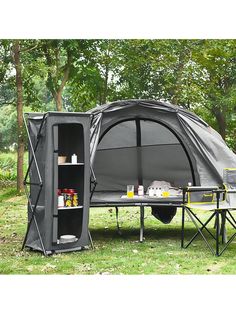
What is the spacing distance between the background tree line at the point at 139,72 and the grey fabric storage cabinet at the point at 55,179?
23.2 feet

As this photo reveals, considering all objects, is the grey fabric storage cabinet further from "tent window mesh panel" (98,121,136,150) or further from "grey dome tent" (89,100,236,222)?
"tent window mesh panel" (98,121,136,150)

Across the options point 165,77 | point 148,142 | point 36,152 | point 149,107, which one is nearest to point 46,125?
point 36,152

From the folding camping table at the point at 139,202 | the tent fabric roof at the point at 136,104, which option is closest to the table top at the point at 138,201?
the folding camping table at the point at 139,202

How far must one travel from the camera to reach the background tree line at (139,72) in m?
13.7

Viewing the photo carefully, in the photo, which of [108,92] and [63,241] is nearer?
[63,241]

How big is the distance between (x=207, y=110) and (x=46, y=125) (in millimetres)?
11030

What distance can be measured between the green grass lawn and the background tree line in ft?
21.5

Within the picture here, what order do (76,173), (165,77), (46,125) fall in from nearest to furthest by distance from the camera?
(46,125), (76,173), (165,77)

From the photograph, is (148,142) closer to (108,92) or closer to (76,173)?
(76,173)

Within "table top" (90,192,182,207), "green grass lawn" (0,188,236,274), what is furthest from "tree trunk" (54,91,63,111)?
"table top" (90,192,182,207)

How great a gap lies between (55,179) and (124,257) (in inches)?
37.9

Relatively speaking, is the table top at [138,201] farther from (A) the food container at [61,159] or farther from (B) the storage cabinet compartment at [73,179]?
(A) the food container at [61,159]

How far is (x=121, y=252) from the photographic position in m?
5.64

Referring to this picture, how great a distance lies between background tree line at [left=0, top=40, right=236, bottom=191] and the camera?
1368 centimetres
